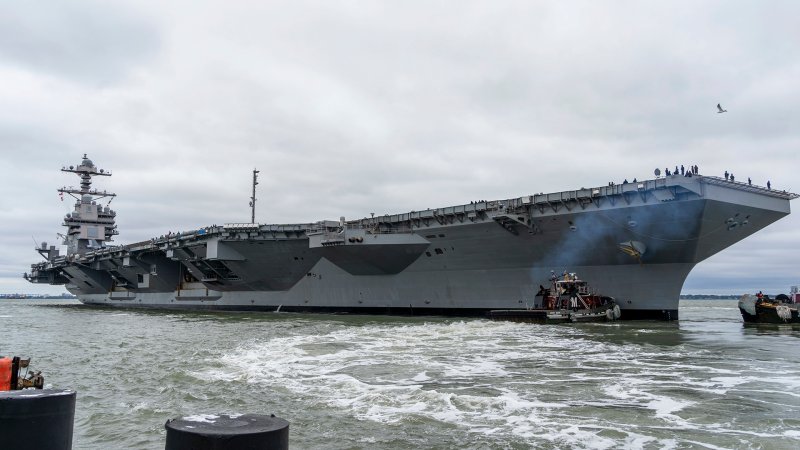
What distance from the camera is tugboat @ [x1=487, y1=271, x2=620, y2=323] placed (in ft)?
70.1

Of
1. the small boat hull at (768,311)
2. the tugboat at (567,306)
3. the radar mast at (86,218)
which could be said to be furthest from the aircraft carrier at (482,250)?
the radar mast at (86,218)

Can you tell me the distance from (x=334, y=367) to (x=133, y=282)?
37959 millimetres

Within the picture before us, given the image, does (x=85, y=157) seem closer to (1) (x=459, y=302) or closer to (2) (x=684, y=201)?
(1) (x=459, y=302)

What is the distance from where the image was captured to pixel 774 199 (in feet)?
63.7

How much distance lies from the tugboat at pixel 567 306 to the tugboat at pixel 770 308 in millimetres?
6848

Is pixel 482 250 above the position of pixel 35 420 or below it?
above

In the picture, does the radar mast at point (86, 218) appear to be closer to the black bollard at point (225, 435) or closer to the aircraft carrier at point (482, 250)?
the aircraft carrier at point (482, 250)

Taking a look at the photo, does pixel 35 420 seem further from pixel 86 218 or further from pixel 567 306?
pixel 86 218

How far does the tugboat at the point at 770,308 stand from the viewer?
22.6 m

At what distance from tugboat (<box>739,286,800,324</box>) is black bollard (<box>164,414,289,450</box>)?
85.5 ft

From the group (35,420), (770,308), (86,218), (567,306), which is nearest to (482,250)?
(567,306)

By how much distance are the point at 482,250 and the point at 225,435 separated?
858 inches

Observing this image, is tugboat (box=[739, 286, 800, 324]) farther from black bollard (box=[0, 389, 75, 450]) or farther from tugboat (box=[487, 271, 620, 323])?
black bollard (box=[0, 389, 75, 450])

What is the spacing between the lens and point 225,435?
219 cm
